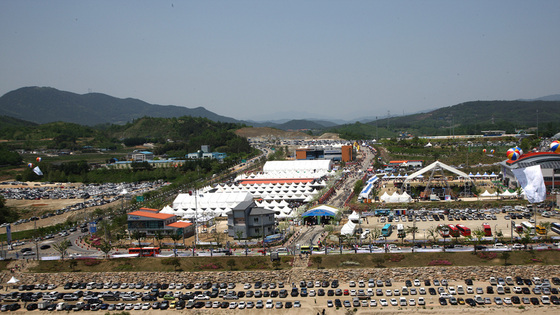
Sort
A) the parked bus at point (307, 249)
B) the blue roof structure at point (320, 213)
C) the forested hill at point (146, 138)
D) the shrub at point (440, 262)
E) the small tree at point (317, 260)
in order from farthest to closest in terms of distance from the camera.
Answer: the forested hill at point (146, 138), the blue roof structure at point (320, 213), the parked bus at point (307, 249), the small tree at point (317, 260), the shrub at point (440, 262)

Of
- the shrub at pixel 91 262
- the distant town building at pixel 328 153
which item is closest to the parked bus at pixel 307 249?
the shrub at pixel 91 262

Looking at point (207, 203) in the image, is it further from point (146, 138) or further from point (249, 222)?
point (146, 138)

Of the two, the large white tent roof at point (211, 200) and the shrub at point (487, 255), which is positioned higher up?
the large white tent roof at point (211, 200)

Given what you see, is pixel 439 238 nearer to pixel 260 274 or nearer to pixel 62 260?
pixel 260 274

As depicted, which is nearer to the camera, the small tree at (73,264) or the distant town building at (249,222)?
the small tree at (73,264)

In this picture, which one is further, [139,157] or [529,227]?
[139,157]

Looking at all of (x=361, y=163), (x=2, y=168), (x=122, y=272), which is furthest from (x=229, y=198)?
(x=2, y=168)

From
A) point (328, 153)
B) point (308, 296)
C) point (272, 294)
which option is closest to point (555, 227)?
point (308, 296)

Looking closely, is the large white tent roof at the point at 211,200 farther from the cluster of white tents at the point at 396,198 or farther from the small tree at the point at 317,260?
the small tree at the point at 317,260

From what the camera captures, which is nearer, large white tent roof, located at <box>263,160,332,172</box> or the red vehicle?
the red vehicle

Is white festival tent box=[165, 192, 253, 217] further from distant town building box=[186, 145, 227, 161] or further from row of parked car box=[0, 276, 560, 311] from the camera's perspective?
distant town building box=[186, 145, 227, 161]

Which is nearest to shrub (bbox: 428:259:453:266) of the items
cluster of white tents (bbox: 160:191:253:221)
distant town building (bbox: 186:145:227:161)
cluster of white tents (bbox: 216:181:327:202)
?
cluster of white tents (bbox: 216:181:327:202)
